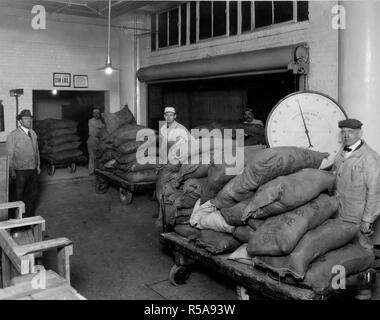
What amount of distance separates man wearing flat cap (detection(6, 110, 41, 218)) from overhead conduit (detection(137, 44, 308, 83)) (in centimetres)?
283

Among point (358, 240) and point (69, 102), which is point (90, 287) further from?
point (69, 102)

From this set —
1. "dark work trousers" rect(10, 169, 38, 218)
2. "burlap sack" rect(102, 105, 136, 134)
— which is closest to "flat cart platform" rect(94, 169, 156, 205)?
"burlap sack" rect(102, 105, 136, 134)

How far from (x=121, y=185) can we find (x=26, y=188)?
143 cm

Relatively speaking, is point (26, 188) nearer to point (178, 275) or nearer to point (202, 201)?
point (178, 275)

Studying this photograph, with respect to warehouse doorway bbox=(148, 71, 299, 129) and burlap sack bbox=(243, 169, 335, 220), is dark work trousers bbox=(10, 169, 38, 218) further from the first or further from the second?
burlap sack bbox=(243, 169, 335, 220)

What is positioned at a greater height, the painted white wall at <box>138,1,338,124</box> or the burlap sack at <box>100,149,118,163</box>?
the painted white wall at <box>138,1,338,124</box>

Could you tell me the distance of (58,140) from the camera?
895cm

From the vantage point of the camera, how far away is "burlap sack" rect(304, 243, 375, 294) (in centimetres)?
262

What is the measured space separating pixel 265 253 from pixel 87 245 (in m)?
2.83

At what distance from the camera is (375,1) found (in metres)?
4.07

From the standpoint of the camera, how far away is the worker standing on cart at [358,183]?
3369 millimetres

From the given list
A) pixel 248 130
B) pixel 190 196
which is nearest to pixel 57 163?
pixel 248 130
